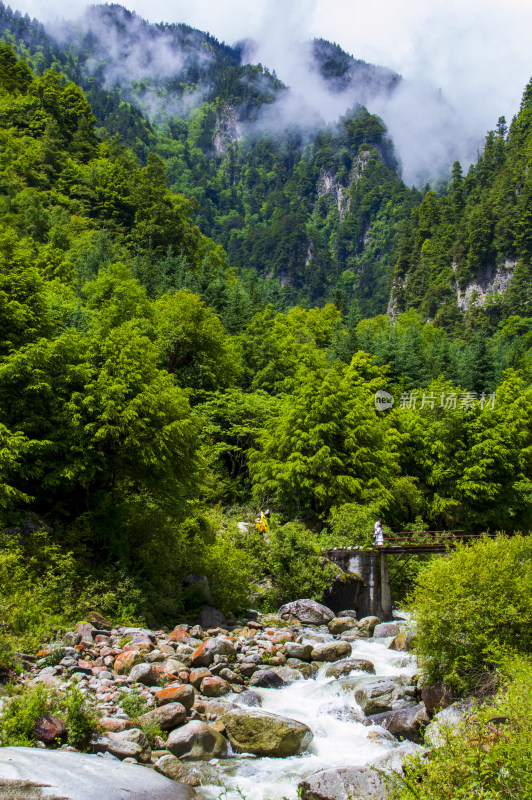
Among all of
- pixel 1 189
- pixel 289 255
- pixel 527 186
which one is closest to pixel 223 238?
pixel 289 255

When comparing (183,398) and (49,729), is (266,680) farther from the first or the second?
(183,398)

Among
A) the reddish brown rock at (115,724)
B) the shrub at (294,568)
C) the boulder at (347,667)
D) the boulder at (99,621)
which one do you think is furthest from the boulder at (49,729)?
the shrub at (294,568)

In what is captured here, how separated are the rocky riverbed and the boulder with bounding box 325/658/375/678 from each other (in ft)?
0.08

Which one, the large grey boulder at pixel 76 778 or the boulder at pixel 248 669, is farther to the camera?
the boulder at pixel 248 669

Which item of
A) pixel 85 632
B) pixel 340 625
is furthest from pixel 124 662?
pixel 340 625

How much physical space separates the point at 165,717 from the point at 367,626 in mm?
10302

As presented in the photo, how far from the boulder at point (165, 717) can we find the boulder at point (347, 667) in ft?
16.8

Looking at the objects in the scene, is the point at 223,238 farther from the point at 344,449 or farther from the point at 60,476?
the point at 60,476

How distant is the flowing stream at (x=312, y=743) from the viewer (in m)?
8.16

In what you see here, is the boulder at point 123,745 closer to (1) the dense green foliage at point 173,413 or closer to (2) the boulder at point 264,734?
(2) the boulder at point 264,734

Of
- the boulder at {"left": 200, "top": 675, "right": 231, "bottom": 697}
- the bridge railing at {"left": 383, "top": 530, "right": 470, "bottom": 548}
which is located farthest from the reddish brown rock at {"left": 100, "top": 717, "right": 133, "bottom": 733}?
the bridge railing at {"left": 383, "top": 530, "right": 470, "bottom": 548}

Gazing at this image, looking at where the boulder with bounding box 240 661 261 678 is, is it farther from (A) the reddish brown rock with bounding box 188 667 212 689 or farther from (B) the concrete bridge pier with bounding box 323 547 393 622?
(B) the concrete bridge pier with bounding box 323 547 393 622

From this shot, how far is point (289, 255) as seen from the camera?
6250 inches

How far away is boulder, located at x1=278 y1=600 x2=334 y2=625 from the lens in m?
18.1
